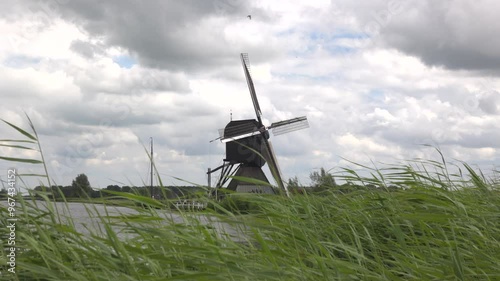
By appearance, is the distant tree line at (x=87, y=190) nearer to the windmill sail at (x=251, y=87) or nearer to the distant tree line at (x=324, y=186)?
the distant tree line at (x=324, y=186)

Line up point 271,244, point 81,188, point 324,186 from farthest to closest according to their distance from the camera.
Answer: point 324,186 < point 271,244 < point 81,188

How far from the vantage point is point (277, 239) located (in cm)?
445

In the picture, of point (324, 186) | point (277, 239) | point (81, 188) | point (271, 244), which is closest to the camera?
point (81, 188)

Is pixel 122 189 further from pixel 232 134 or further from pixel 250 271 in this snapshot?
pixel 232 134

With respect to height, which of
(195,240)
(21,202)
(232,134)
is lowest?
(195,240)

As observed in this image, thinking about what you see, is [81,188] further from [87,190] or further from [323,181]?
[323,181]

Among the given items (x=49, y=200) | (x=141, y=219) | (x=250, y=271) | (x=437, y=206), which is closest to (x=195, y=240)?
(x=250, y=271)

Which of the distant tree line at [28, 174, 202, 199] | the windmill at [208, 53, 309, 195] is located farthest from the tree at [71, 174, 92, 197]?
the windmill at [208, 53, 309, 195]

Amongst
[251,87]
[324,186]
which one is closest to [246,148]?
[251,87]

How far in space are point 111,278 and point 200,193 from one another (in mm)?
1457

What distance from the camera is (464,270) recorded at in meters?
3.91

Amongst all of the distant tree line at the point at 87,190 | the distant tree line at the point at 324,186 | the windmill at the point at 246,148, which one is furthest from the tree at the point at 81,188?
the windmill at the point at 246,148

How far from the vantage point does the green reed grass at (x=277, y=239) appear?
3.11m

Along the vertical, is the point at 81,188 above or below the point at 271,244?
above
